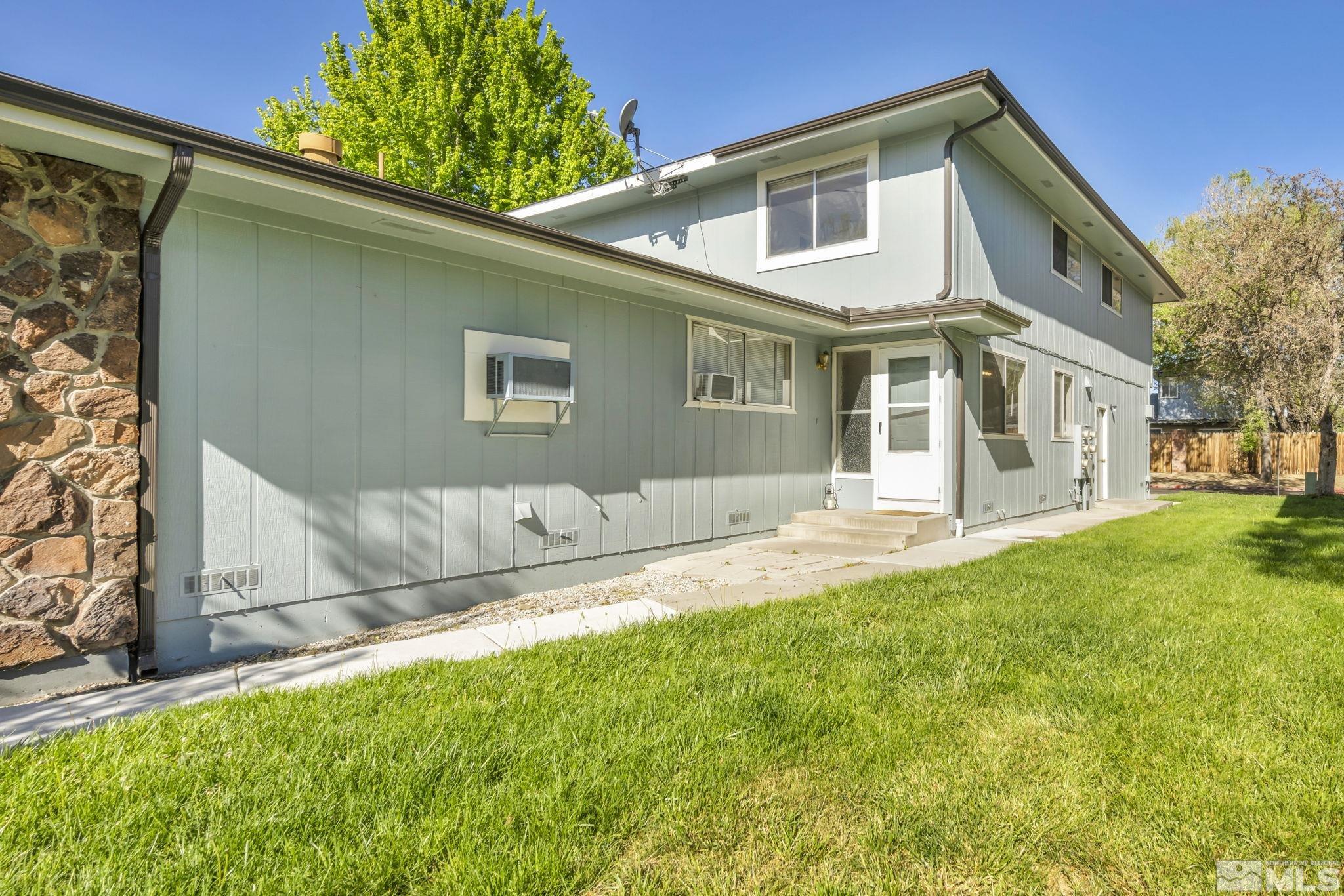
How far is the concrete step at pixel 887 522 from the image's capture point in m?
7.40

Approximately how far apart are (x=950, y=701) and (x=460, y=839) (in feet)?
6.56

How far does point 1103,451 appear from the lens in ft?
43.8

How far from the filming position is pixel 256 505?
4016 mm

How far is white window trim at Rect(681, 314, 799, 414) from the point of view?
6930 mm

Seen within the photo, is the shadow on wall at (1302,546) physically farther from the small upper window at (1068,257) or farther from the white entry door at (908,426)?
the small upper window at (1068,257)

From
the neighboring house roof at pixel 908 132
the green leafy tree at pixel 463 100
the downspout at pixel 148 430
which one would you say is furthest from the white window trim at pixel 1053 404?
the green leafy tree at pixel 463 100

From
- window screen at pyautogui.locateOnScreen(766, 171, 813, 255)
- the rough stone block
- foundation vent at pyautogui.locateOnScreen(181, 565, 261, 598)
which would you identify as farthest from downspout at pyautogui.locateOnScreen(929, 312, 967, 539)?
the rough stone block

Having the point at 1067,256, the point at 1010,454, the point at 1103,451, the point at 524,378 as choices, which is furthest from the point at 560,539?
the point at 1103,451

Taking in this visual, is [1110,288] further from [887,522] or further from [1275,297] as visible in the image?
[887,522]

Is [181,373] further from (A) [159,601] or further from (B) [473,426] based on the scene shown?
(B) [473,426]

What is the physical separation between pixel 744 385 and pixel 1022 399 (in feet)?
15.5

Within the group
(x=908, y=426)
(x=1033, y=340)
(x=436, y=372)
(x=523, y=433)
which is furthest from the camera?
(x=1033, y=340)

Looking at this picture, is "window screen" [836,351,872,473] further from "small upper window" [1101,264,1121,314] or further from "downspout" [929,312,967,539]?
"small upper window" [1101,264,1121,314]

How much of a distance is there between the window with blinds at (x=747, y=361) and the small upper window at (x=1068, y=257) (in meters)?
5.54
